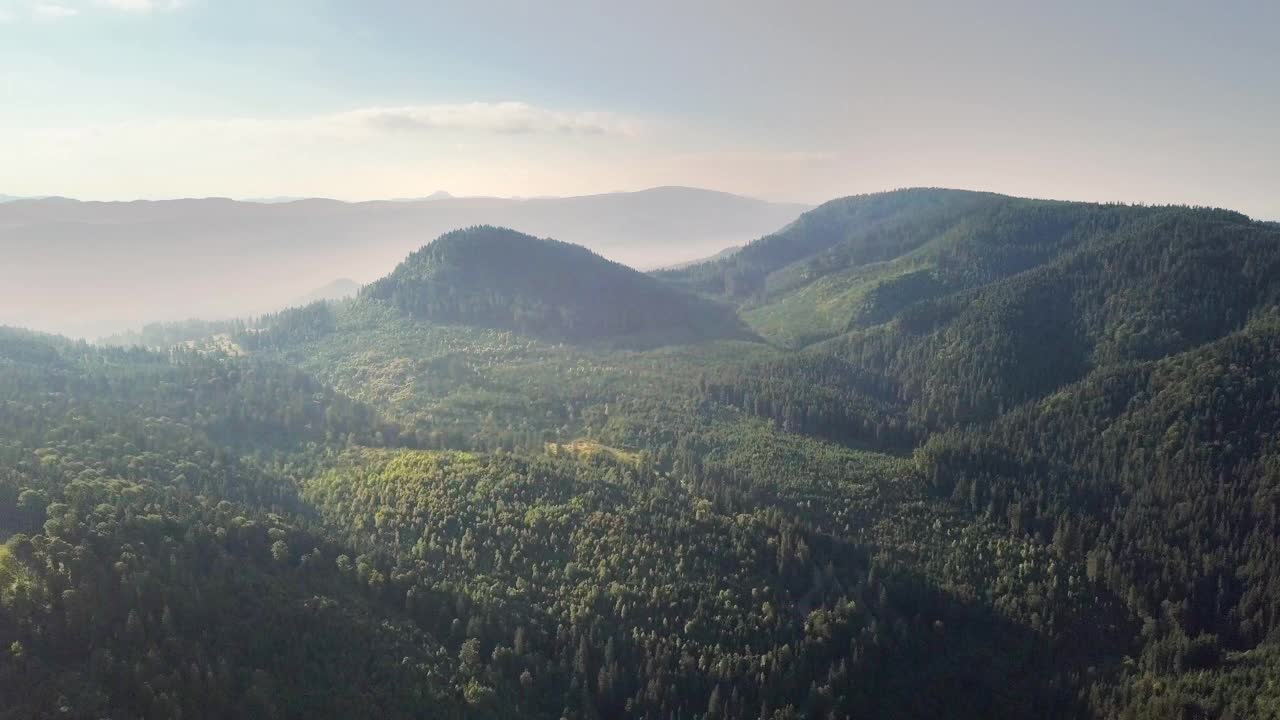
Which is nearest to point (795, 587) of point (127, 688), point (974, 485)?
point (974, 485)

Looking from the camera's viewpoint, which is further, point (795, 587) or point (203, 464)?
point (203, 464)

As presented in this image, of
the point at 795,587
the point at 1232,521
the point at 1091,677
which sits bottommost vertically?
the point at 1091,677

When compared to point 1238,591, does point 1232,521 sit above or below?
above

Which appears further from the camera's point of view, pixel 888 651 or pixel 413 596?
pixel 888 651

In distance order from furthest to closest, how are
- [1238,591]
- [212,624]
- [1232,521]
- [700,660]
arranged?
[1232,521]
[1238,591]
[700,660]
[212,624]

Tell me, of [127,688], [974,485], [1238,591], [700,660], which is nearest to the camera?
[127,688]

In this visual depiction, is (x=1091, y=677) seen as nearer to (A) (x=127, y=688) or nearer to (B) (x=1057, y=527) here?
(B) (x=1057, y=527)

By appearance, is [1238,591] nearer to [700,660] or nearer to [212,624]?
[700,660]

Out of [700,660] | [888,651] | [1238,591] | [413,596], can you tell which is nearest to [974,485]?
[1238,591]

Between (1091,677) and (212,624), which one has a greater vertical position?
(212,624)
